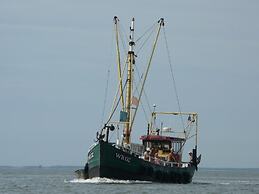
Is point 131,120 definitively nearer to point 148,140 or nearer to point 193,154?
point 148,140

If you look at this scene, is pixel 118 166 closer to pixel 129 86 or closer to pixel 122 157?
pixel 122 157

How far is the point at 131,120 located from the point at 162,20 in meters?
13.5

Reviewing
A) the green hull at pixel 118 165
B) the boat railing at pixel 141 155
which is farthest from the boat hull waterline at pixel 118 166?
the boat railing at pixel 141 155

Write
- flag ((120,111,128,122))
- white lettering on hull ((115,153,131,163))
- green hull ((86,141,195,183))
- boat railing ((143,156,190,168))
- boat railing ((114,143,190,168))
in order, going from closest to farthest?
green hull ((86,141,195,183)) → white lettering on hull ((115,153,131,163)) → boat railing ((114,143,190,168)) → boat railing ((143,156,190,168)) → flag ((120,111,128,122))

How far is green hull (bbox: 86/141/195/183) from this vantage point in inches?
2916

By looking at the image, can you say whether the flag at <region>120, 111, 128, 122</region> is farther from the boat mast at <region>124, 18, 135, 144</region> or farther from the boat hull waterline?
the boat hull waterline

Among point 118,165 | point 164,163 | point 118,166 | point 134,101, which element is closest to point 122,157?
point 118,165

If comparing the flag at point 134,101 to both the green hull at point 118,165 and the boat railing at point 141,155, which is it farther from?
the green hull at point 118,165

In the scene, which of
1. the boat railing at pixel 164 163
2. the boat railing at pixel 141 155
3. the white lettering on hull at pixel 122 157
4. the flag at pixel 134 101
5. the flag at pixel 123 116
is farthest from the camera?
the flag at pixel 134 101

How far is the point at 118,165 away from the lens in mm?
75188

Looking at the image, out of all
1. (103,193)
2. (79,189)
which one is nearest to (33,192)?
(79,189)

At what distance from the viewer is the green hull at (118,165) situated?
243 feet

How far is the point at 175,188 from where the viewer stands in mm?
74125

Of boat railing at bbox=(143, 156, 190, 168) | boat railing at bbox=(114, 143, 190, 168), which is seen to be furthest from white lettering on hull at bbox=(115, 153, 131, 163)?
boat railing at bbox=(143, 156, 190, 168)
